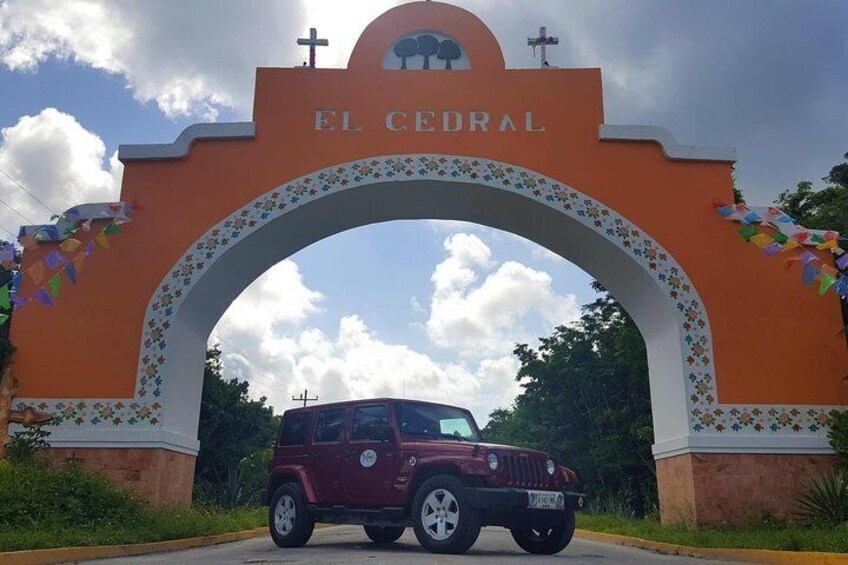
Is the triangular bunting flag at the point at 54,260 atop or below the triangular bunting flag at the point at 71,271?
atop

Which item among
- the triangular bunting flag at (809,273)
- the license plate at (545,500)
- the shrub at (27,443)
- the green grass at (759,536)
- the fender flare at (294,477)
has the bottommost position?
the green grass at (759,536)

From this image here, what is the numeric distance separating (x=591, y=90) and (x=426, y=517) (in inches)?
321

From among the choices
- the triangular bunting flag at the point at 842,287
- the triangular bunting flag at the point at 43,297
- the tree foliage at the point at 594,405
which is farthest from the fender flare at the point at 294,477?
the tree foliage at the point at 594,405

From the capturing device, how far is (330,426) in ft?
29.9

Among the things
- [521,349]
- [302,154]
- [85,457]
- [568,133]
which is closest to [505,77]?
[568,133]

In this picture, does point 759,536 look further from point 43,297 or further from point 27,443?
point 43,297

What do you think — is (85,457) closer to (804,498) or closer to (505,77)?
(505,77)

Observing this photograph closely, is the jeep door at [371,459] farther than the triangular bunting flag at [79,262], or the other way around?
the triangular bunting flag at [79,262]

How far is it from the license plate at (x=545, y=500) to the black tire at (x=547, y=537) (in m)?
0.23

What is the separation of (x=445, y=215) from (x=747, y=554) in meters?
7.32

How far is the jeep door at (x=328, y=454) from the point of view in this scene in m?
8.67

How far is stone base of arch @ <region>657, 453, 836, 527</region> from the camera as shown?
10.5m

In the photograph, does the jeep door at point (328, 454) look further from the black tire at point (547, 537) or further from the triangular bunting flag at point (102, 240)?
the triangular bunting flag at point (102, 240)

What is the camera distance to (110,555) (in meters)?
8.06
